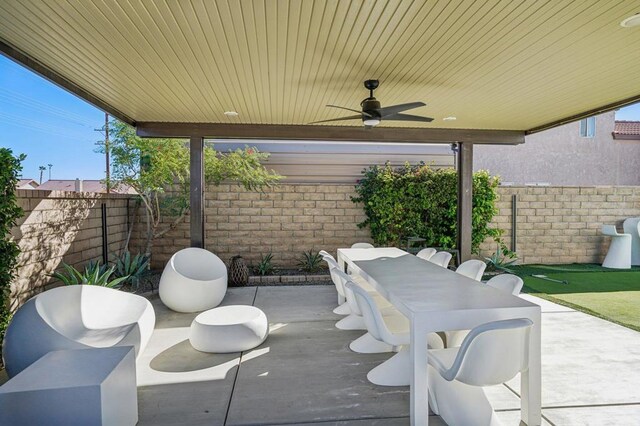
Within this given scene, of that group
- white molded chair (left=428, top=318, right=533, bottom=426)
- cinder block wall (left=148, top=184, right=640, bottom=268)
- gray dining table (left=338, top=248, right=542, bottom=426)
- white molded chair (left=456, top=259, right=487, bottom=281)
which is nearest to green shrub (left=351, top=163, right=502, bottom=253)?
cinder block wall (left=148, top=184, right=640, bottom=268)

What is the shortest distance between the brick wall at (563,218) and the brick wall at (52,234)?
6.65 metres

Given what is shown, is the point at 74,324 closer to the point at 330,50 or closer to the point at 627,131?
the point at 330,50

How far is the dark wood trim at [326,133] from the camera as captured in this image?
5922mm

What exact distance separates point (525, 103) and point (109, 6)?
4596 mm

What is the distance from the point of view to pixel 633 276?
650cm

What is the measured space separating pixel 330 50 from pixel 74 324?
3.08 metres

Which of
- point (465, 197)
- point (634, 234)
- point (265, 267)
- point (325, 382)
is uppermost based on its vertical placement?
point (465, 197)

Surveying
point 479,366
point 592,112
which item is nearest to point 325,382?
point 479,366

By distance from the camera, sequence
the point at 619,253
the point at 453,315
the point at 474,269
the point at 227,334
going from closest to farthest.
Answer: the point at 453,315, the point at 227,334, the point at 474,269, the point at 619,253

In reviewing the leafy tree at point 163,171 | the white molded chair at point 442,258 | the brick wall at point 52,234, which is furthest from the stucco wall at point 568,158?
the brick wall at point 52,234

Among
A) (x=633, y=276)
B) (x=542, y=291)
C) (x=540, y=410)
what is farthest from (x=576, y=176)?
(x=540, y=410)

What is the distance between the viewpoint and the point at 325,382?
2857mm

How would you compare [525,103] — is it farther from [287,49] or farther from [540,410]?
[540,410]

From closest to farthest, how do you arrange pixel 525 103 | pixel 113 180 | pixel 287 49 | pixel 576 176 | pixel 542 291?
pixel 287 49 → pixel 525 103 → pixel 542 291 → pixel 113 180 → pixel 576 176
